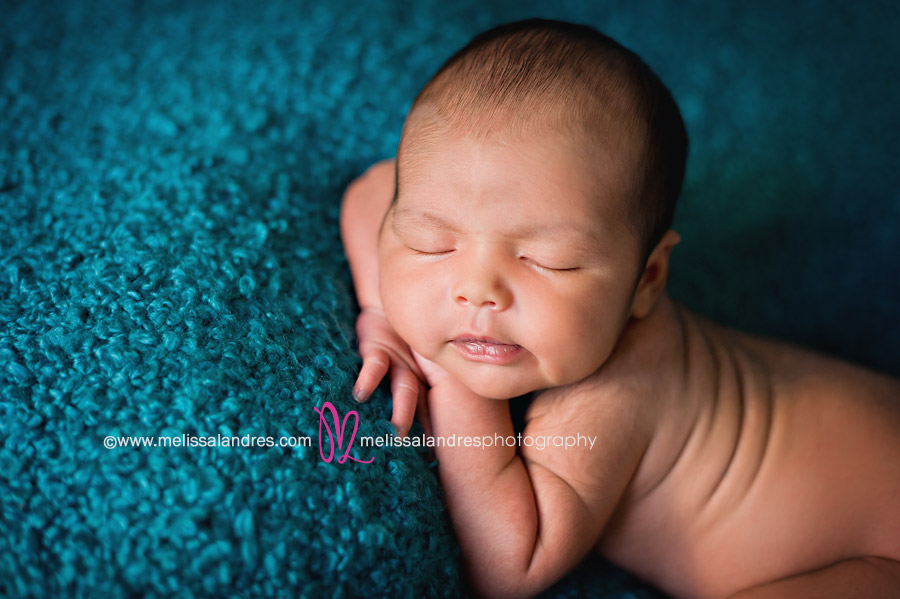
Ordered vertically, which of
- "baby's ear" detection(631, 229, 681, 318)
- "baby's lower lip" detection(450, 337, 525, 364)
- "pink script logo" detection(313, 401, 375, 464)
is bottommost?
"pink script logo" detection(313, 401, 375, 464)

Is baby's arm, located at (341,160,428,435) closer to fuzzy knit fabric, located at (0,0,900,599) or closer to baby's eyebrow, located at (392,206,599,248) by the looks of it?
fuzzy knit fabric, located at (0,0,900,599)

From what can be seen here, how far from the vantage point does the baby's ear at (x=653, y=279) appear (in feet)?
3.19

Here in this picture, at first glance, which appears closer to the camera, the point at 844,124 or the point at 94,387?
the point at 94,387

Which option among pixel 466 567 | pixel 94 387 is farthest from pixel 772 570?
pixel 94 387

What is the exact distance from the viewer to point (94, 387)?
74 cm

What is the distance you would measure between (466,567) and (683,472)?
31 cm

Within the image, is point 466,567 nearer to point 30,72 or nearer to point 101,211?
point 101,211

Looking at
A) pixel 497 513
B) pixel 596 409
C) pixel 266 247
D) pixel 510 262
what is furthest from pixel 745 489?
pixel 266 247

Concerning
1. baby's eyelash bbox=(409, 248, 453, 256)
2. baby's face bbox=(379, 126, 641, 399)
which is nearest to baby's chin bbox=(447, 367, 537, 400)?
baby's face bbox=(379, 126, 641, 399)

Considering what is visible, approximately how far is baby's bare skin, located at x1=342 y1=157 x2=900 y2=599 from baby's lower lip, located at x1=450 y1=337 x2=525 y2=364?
0.08 m

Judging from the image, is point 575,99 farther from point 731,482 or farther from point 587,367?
point 731,482

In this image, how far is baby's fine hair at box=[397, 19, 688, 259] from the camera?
836 millimetres

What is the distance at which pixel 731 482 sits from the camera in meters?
1.01

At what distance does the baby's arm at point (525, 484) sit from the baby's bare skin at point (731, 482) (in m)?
0.05
